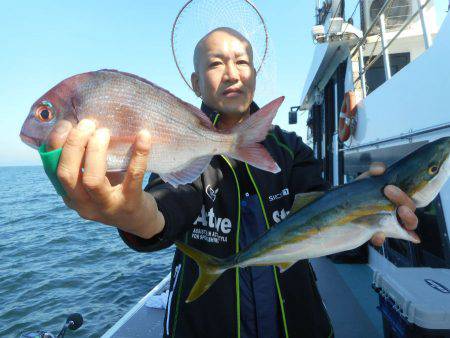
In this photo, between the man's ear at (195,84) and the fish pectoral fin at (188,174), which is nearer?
the fish pectoral fin at (188,174)

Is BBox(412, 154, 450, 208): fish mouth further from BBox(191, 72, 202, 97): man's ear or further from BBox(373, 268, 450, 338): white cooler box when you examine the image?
BBox(191, 72, 202, 97): man's ear

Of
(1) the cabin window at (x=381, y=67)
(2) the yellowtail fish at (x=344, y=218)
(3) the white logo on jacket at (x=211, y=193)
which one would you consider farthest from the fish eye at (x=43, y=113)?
(1) the cabin window at (x=381, y=67)

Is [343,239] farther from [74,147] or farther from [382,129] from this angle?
[382,129]

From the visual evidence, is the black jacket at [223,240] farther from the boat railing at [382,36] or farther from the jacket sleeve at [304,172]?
the boat railing at [382,36]

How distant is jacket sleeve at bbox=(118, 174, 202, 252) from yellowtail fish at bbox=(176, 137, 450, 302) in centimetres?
17

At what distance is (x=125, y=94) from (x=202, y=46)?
1407 millimetres

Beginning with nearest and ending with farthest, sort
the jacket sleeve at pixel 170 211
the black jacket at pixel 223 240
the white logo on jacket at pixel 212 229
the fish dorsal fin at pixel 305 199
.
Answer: the jacket sleeve at pixel 170 211
the fish dorsal fin at pixel 305 199
the black jacket at pixel 223 240
the white logo on jacket at pixel 212 229

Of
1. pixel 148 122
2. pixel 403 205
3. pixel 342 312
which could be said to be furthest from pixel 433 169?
pixel 342 312

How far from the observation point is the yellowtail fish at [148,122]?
4.94 feet

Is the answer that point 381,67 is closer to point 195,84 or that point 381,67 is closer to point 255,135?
point 195,84

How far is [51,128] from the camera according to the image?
1.49 meters

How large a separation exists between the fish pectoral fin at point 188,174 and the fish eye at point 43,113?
610 mm

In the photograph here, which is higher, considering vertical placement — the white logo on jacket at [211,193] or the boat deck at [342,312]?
the white logo on jacket at [211,193]

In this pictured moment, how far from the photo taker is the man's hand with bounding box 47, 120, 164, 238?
4.69ft
